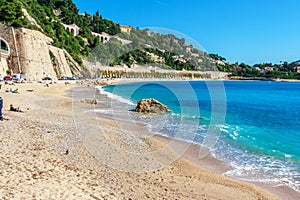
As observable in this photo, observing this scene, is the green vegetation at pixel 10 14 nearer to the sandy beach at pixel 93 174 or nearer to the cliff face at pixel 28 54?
the cliff face at pixel 28 54

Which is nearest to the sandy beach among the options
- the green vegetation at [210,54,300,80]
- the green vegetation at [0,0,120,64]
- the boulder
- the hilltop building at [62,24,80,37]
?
the boulder

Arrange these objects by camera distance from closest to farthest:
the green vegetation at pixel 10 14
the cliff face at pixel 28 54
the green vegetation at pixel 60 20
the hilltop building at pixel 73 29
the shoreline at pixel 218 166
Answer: the shoreline at pixel 218 166 < the cliff face at pixel 28 54 < the green vegetation at pixel 10 14 < the green vegetation at pixel 60 20 < the hilltop building at pixel 73 29

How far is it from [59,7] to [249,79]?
12363 centimetres

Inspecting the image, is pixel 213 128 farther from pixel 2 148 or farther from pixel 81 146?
pixel 2 148

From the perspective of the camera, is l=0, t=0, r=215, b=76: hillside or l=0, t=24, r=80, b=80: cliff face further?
l=0, t=0, r=215, b=76: hillside

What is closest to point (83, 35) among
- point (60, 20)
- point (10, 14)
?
point (60, 20)

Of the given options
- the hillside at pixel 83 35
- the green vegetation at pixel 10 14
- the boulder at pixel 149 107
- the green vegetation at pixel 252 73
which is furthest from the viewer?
the green vegetation at pixel 252 73

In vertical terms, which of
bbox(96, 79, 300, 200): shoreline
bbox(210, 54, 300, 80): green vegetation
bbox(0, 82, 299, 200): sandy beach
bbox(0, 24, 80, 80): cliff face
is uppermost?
bbox(0, 24, 80, 80): cliff face

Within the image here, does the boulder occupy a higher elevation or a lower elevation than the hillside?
lower

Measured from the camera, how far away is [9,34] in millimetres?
44344

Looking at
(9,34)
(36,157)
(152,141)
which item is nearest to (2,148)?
(36,157)

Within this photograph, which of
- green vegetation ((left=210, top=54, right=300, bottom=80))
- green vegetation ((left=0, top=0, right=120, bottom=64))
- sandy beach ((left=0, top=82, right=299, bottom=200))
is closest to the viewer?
sandy beach ((left=0, top=82, right=299, bottom=200))

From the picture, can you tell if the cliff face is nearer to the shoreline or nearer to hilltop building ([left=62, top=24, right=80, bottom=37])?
the shoreline

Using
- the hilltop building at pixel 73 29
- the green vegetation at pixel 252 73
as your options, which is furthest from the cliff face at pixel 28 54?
the green vegetation at pixel 252 73
